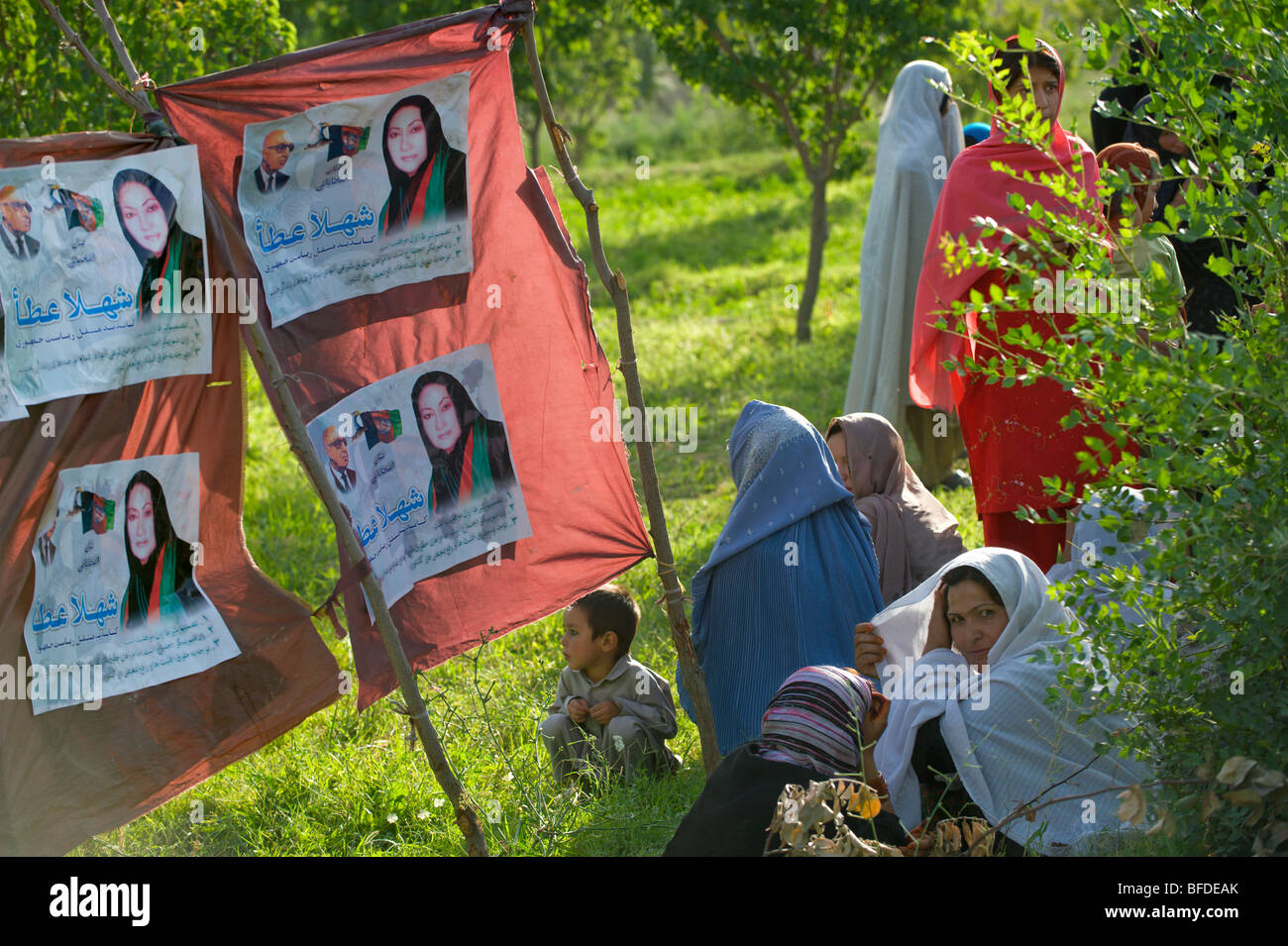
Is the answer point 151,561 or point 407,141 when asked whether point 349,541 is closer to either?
point 151,561

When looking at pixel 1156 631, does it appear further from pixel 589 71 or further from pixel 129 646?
pixel 589 71

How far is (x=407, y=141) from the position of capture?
311 cm

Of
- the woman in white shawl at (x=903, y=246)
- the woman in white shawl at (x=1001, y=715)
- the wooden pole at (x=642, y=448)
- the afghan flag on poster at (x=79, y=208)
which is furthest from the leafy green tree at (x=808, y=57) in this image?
the afghan flag on poster at (x=79, y=208)

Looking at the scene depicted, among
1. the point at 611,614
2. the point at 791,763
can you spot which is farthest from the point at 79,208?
the point at 791,763

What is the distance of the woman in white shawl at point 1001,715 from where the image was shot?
9.54 feet

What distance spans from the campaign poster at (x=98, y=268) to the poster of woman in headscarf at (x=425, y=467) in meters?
0.44

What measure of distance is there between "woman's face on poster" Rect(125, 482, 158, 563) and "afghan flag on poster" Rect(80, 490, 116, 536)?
0.04m

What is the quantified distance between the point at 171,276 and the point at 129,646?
2.90ft

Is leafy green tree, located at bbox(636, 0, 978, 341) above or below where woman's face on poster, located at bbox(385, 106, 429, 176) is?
above

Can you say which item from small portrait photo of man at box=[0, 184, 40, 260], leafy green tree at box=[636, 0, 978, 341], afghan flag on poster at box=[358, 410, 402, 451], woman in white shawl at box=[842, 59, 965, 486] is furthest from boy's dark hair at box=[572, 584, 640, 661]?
leafy green tree at box=[636, 0, 978, 341]

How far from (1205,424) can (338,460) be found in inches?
75.6

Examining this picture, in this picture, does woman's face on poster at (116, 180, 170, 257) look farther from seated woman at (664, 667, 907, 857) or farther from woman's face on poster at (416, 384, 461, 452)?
seated woman at (664, 667, 907, 857)

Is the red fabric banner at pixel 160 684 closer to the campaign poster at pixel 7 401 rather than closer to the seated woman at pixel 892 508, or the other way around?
the campaign poster at pixel 7 401

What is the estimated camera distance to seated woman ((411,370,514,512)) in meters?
3.19
